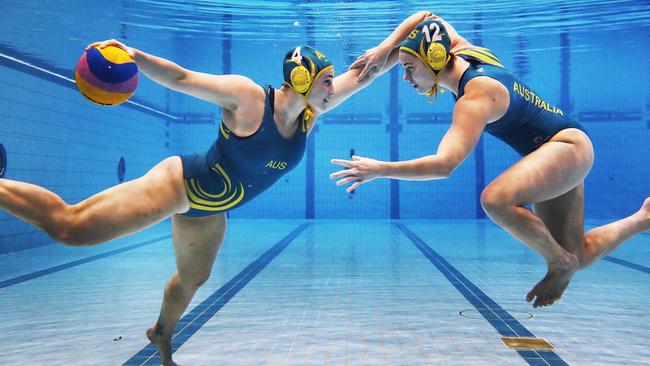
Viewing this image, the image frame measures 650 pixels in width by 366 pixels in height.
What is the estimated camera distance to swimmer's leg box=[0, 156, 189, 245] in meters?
2.86

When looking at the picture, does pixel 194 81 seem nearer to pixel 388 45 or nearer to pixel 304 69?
pixel 304 69

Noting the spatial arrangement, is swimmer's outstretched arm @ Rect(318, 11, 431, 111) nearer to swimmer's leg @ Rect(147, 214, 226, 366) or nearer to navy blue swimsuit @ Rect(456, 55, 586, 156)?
navy blue swimsuit @ Rect(456, 55, 586, 156)

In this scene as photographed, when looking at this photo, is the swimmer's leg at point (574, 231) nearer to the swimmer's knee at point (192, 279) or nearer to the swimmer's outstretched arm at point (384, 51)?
the swimmer's outstretched arm at point (384, 51)

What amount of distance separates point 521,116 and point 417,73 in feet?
2.21

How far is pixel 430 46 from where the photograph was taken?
10.6 ft

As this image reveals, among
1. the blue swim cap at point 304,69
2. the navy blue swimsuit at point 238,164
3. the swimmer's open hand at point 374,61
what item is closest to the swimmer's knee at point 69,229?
the navy blue swimsuit at point 238,164

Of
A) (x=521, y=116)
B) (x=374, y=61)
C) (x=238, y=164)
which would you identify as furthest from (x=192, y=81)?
(x=521, y=116)

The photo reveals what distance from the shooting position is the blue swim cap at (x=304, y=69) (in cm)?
328

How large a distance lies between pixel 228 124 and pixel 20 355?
8.84 ft

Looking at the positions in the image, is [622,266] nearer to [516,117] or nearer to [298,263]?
[298,263]

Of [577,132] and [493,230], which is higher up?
[577,132]

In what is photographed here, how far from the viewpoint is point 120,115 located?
16812mm

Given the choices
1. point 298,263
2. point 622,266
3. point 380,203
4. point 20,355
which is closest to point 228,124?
point 20,355

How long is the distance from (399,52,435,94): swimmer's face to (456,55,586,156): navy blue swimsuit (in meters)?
0.23
